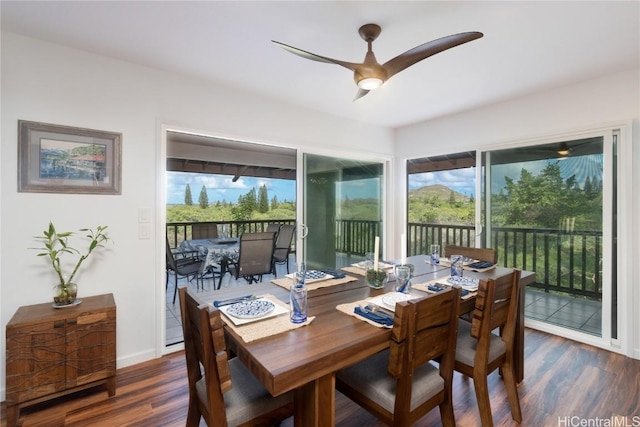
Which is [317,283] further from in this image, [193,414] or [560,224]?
[560,224]

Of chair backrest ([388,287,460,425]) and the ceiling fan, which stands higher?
the ceiling fan

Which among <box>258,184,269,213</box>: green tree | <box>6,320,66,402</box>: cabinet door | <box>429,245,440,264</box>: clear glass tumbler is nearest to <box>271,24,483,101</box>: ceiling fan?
<box>429,245,440,264</box>: clear glass tumbler

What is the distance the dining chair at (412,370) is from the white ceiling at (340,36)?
1699 mm

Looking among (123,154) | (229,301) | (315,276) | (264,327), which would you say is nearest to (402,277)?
(315,276)

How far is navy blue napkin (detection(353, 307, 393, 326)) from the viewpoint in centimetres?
138

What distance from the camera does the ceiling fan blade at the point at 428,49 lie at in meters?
1.56

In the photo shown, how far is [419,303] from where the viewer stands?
1.25 meters

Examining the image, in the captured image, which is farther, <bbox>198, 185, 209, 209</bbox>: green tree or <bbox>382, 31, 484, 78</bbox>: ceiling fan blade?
<bbox>198, 185, 209, 209</bbox>: green tree

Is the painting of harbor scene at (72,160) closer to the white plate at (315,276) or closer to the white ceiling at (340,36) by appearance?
the white ceiling at (340,36)

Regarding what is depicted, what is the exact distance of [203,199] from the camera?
5.85 metres

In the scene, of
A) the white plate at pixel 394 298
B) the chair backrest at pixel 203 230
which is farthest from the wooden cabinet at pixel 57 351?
the chair backrest at pixel 203 230

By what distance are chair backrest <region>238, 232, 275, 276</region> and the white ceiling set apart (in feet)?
5.86

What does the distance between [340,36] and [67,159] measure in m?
2.21

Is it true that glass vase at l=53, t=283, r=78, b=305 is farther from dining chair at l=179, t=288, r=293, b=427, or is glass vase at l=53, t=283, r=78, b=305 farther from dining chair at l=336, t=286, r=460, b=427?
dining chair at l=336, t=286, r=460, b=427
